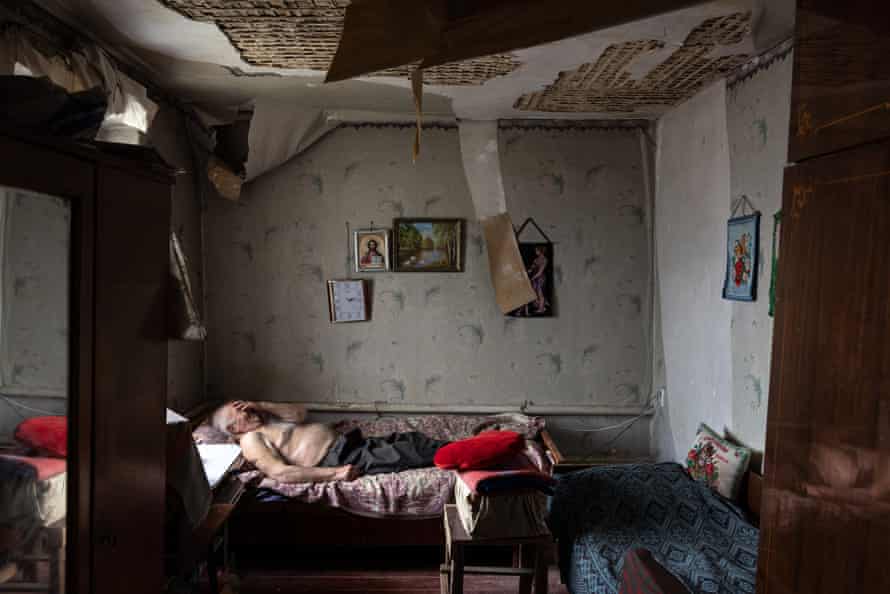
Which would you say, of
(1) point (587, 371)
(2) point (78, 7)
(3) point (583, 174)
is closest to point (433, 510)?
(1) point (587, 371)

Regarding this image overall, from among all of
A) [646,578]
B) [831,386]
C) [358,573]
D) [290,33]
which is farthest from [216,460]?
[831,386]

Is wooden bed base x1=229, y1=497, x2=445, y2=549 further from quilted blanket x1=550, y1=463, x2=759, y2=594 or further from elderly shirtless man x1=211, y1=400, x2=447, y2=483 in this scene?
quilted blanket x1=550, y1=463, x2=759, y2=594

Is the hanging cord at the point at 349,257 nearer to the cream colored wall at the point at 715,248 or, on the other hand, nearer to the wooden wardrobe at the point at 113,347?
the cream colored wall at the point at 715,248

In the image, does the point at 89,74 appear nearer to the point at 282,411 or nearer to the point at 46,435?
the point at 46,435

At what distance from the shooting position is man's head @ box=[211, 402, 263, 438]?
13.8 feet

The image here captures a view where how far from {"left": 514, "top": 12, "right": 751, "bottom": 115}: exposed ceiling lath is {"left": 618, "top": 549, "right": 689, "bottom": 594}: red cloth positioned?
2297 millimetres

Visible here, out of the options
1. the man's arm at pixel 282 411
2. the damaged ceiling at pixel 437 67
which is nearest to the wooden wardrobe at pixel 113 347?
the damaged ceiling at pixel 437 67

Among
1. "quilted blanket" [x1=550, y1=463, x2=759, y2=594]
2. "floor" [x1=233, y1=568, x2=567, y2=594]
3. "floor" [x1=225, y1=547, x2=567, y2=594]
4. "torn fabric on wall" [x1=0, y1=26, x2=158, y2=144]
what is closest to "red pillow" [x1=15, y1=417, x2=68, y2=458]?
"torn fabric on wall" [x1=0, y1=26, x2=158, y2=144]

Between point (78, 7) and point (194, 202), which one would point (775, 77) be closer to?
point (78, 7)

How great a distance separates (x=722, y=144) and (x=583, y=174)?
1212 mm

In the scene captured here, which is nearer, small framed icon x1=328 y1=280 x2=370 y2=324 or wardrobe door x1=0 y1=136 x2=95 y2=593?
wardrobe door x1=0 y1=136 x2=95 y2=593

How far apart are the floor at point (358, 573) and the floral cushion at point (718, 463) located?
0.95 meters

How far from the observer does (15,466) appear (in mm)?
1106

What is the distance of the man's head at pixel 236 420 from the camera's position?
4.22 metres
